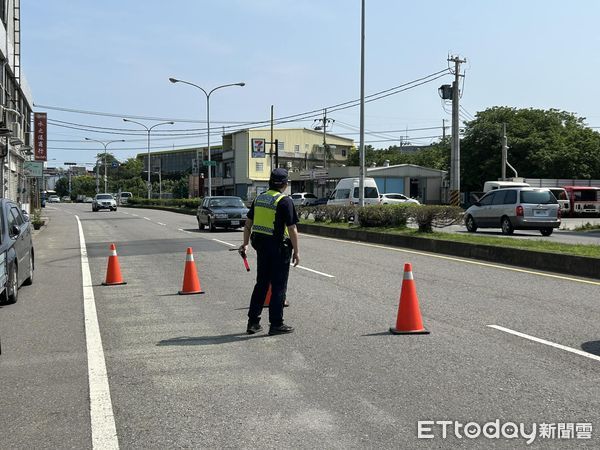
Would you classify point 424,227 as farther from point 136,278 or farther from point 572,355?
point 572,355

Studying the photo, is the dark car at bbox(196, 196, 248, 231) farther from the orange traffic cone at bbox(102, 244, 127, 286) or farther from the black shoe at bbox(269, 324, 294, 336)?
the black shoe at bbox(269, 324, 294, 336)

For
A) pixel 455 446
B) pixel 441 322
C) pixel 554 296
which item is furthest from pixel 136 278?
pixel 455 446

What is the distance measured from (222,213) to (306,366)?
20.1 metres

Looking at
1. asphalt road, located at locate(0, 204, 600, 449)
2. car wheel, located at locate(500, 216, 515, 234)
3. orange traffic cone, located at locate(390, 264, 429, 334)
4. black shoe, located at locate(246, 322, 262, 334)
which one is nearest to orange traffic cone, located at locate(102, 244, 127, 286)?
asphalt road, located at locate(0, 204, 600, 449)

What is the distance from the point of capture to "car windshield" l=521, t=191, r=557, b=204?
72.2 feet

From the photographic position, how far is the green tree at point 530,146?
5312 cm

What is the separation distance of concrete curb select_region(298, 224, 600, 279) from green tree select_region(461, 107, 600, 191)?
36553mm

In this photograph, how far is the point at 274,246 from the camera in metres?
6.93

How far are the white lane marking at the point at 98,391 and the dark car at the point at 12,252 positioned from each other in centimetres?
124

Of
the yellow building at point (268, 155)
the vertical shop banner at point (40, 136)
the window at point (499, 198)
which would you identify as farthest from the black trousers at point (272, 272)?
the yellow building at point (268, 155)

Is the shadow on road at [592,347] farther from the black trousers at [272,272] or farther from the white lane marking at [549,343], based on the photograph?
the black trousers at [272,272]

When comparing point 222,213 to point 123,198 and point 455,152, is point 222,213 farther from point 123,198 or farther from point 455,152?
point 123,198

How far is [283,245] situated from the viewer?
22.8 feet

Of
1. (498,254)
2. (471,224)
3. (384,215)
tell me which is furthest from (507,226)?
(498,254)
